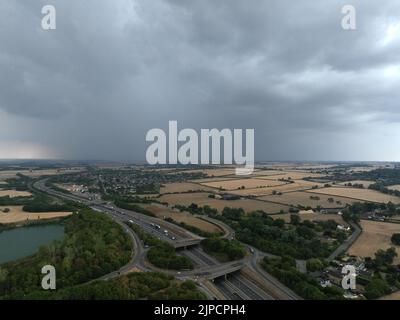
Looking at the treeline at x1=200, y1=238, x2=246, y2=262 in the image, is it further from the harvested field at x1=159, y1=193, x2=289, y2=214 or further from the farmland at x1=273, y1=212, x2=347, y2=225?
the harvested field at x1=159, y1=193, x2=289, y2=214

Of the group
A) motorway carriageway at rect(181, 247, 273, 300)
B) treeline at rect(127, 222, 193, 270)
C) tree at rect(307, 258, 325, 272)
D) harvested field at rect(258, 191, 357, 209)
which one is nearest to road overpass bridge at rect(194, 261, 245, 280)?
motorway carriageway at rect(181, 247, 273, 300)

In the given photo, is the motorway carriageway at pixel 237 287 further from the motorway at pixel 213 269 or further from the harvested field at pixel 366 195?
the harvested field at pixel 366 195

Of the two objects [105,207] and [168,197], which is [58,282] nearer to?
[105,207]

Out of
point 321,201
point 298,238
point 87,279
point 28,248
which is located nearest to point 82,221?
point 28,248

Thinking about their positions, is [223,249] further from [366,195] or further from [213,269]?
[366,195]

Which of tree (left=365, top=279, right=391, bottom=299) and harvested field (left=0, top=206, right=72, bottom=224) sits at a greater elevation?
harvested field (left=0, top=206, right=72, bottom=224)

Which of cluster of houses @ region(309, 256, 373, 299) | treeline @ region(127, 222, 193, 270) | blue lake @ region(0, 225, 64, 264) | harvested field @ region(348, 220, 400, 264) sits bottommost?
blue lake @ region(0, 225, 64, 264)

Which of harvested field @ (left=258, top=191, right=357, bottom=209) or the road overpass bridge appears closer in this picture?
the road overpass bridge
